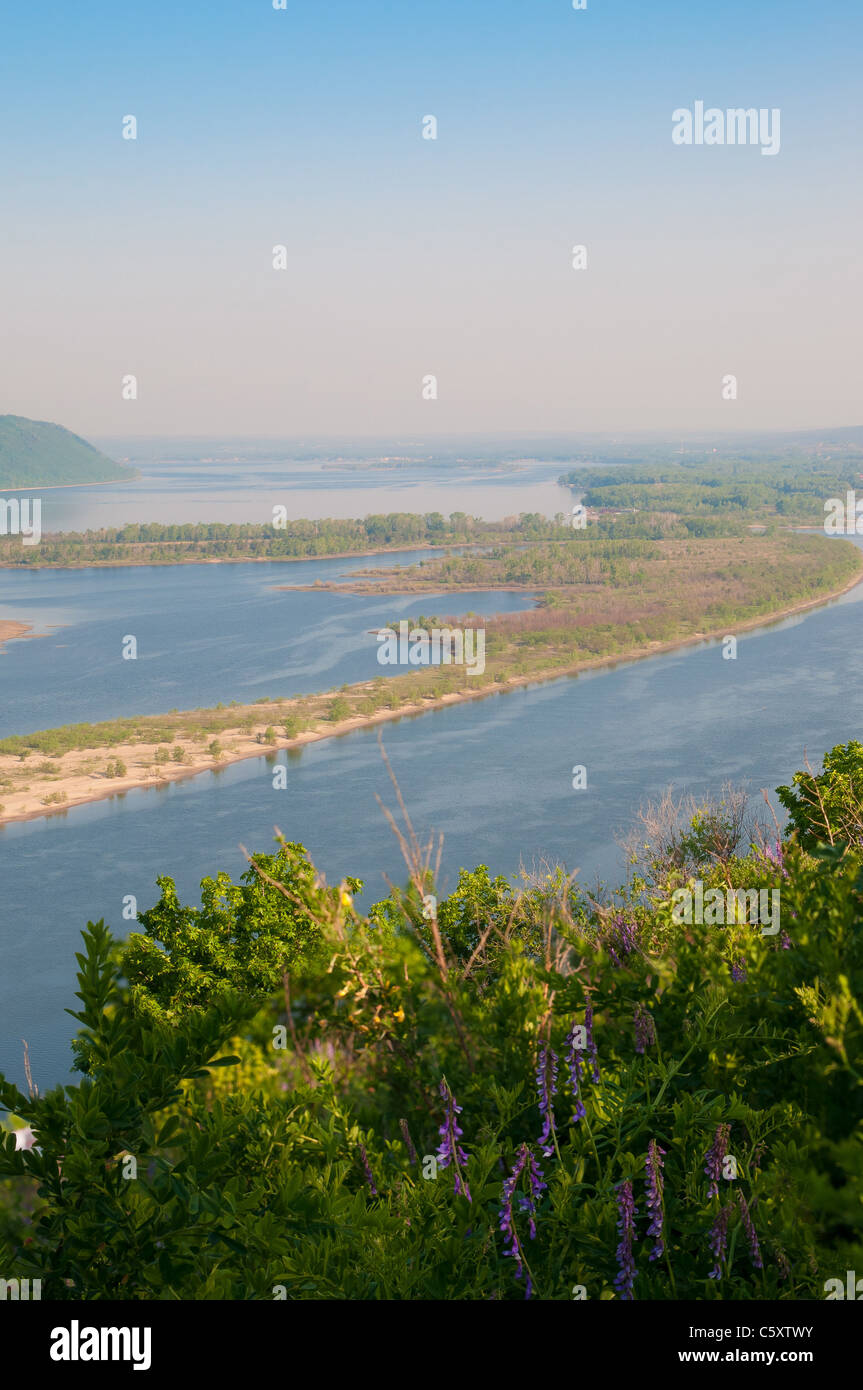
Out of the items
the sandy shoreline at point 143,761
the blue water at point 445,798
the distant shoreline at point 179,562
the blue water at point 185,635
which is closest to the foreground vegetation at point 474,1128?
the blue water at point 445,798

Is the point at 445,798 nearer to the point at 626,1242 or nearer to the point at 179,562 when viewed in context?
the point at 626,1242

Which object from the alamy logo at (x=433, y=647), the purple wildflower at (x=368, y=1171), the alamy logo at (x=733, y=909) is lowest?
the purple wildflower at (x=368, y=1171)

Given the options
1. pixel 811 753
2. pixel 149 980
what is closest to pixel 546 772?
pixel 811 753

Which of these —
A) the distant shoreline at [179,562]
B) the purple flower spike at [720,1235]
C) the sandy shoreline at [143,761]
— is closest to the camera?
the purple flower spike at [720,1235]

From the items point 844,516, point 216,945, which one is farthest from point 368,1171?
point 844,516

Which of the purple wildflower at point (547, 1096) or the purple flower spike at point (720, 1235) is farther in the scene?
the purple wildflower at point (547, 1096)

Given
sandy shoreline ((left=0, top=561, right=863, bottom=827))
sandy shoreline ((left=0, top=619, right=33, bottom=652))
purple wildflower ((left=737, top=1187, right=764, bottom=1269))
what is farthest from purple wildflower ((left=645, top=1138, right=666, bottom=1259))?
sandy shoreline ((left=0, top=619, right=33, bottom=652))
